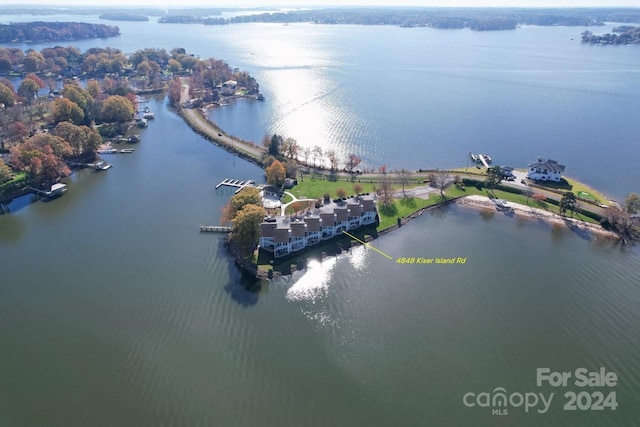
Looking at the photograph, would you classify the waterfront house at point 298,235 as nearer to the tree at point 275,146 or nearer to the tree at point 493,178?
the tree at point 275,146

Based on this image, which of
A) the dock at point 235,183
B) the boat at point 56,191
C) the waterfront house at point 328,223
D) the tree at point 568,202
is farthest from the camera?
the dock at point 235,183

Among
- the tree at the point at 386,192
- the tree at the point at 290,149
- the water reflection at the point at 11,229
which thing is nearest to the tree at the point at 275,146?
the tree at the point at 290,149

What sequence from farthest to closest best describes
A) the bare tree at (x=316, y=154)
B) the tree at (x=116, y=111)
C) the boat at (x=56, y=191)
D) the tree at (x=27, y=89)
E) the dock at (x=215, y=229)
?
the tree at (x=27, y=89), the tree at (x=116, y=111), the bare tree at (x=316, y=154), the boat at (x=56, y=191), the dock at (x=215, y=229)

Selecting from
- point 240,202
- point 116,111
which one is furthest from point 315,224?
point 116,111

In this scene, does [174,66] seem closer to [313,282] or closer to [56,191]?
[56,191]

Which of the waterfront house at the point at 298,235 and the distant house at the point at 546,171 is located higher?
the distant house at the point at 546,171

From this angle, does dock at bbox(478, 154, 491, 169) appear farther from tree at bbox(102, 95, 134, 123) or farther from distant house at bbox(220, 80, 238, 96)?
distant house at bbox(220, 80, 238, 96)

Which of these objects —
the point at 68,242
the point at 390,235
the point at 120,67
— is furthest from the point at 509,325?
the point at 120,67

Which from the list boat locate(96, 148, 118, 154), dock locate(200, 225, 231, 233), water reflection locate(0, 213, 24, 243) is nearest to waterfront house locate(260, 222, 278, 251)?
dock locate(200, 225, 231, 233)
